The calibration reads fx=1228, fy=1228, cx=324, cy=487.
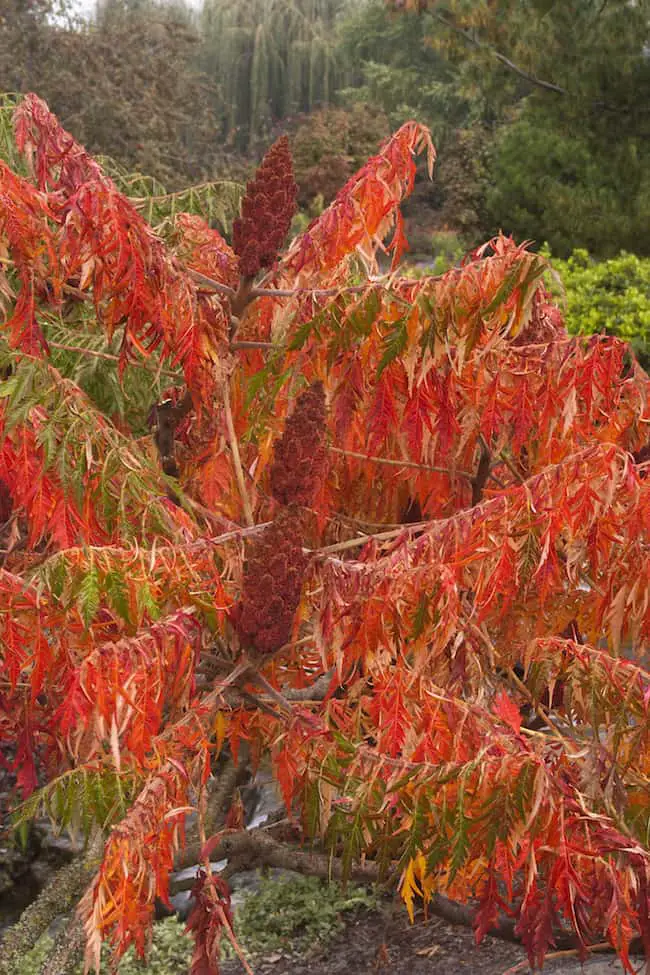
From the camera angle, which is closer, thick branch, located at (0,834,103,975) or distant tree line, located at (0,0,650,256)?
thick branch, located at (0,834,103,975)

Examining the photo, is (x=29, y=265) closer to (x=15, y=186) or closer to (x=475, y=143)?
(x=15, y=186)

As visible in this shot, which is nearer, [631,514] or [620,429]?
[631,514]

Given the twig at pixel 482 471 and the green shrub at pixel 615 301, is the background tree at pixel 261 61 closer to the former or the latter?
the green shrub at pixel 615 301

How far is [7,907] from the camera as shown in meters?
5.39

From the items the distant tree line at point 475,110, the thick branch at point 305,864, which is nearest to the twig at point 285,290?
the thick branch at point 305,864

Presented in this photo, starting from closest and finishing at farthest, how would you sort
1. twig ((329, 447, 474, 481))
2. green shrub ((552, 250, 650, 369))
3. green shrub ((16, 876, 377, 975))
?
1. twig ((329, 447, 474, 481))
2. green shrub ((16, 876, 377, 975))
3. green shrub ((552, 250, 650, 369))

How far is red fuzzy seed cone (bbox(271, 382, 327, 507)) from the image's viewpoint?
2.21 meters

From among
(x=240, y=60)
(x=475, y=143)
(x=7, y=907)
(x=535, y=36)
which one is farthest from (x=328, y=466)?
(x=240, y=60)

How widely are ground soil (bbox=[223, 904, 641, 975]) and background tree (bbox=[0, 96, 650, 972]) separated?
59 cm

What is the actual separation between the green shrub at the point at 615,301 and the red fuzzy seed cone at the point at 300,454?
25.1 feet

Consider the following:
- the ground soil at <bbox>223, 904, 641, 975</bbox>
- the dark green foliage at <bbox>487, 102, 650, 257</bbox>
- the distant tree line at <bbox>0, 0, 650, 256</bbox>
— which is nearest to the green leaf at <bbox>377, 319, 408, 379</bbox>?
the ground soil at <bbox>223, 904, 641, 975</bbox>

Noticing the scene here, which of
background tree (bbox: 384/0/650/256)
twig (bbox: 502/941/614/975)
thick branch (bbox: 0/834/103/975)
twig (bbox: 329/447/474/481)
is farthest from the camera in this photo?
background tree (bbox: 384/0/650/256)

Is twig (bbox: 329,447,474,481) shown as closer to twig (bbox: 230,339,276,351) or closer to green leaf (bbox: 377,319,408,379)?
twig (bbox: 230,339,276,351)

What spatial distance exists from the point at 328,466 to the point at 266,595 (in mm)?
765
